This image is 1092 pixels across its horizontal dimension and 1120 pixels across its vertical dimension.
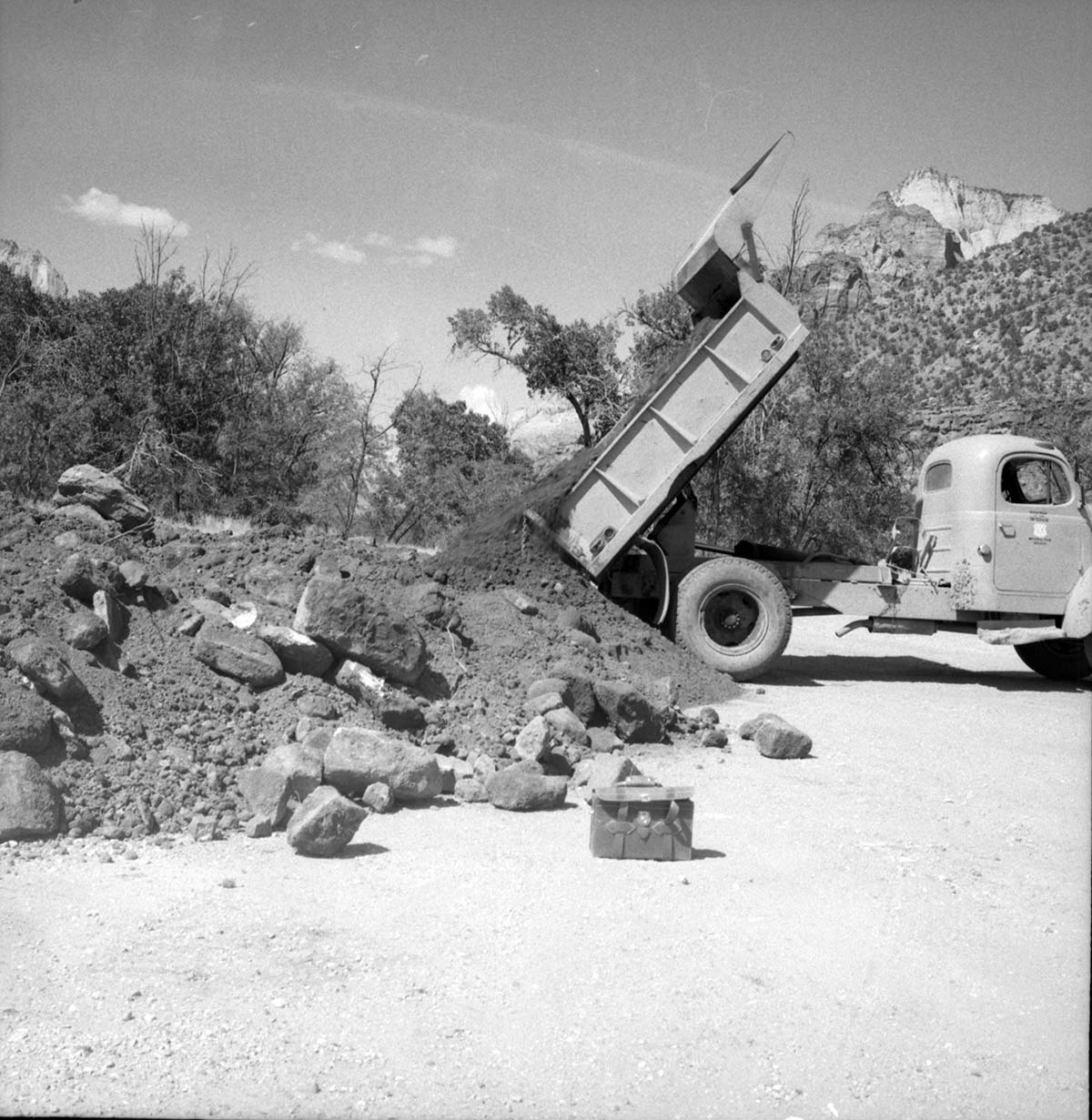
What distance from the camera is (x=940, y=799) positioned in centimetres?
618

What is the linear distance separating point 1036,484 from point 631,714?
5.97 metres

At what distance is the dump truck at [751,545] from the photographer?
32.4 feet

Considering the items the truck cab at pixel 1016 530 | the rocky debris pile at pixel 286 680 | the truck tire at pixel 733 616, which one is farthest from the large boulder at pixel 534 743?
the truck cab at pixel 1016 530

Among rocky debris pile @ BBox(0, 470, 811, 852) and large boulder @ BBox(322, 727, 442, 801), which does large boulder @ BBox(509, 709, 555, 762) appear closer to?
rocky debris pile @ BBox(0, 470, 811, 852)

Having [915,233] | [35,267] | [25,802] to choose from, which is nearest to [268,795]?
[25,802]

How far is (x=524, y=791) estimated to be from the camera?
5.61 m

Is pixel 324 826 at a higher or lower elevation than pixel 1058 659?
lower

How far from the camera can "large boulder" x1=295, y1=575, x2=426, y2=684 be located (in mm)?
6742

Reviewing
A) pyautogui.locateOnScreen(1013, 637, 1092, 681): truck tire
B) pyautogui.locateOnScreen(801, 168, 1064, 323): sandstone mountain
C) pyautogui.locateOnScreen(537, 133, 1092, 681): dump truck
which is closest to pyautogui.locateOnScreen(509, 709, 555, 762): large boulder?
pyautogui.locateOnScreen(537, 133, 1092, 681): dump truck

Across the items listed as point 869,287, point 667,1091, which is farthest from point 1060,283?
point 667,1091

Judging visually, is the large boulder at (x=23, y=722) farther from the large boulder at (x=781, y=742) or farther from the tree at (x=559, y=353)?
the tree at (x=559, y=353)

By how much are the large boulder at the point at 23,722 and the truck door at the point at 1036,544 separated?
347 inches

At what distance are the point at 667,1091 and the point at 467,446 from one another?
1040 inches

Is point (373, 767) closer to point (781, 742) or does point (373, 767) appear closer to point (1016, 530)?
point (781, 742)
